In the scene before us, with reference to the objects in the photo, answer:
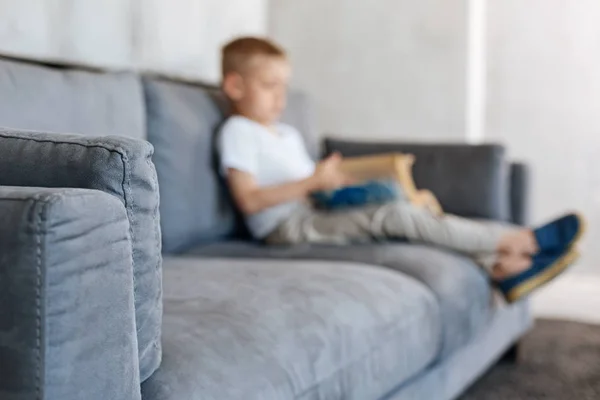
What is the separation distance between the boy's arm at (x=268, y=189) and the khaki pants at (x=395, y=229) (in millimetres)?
74

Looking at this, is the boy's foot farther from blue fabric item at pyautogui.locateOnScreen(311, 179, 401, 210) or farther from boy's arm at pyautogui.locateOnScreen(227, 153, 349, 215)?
boy's arm at pyautogui.locateOnScreen(227, 153, 349, 215)

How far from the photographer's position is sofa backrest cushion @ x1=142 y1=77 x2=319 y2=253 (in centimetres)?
194

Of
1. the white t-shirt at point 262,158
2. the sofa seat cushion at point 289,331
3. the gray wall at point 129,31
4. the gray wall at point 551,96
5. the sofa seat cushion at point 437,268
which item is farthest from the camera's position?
the gray wall at point 551,96

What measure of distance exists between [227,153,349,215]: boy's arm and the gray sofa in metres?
0.07

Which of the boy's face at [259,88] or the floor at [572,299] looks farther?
the floor at [572,299]

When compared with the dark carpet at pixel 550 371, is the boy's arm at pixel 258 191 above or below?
above

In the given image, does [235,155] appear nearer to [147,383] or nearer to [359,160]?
[359,160]

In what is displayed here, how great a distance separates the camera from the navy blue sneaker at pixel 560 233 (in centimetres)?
201

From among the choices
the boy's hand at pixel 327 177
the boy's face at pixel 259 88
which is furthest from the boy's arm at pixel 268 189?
the boy's face at pixel 259 88

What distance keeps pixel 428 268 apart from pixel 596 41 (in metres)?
1.65

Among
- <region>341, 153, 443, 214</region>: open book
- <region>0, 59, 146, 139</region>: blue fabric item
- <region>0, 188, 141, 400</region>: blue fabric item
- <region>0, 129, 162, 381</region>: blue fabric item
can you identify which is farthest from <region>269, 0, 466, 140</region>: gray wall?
<region>0, 188, 141, 400</region>: blue fabric item

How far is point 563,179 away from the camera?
3.08 metres

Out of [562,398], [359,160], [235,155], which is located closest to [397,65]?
[359,160]

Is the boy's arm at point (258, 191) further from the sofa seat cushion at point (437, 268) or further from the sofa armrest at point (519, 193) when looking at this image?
the sofa armrest at point (519, 193)
